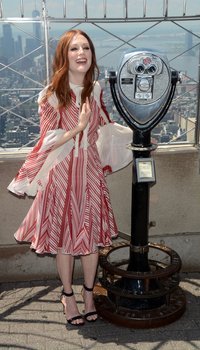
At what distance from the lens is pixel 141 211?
3.10 meters

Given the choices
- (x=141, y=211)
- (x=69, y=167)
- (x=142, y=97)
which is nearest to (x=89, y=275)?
(x=141, y=211)

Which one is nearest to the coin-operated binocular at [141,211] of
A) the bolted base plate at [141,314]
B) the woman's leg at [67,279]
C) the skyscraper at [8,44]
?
the bolted base plate at [141,314]

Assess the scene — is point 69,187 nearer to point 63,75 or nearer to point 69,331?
point 63,75

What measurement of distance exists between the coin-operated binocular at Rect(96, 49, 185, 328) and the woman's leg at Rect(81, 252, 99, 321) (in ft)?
0.19

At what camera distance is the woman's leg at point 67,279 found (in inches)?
123

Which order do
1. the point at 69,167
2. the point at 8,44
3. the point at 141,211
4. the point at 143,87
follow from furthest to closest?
the point at 8,44
the point at 141,211
the point at 69,167
the point at 143,87

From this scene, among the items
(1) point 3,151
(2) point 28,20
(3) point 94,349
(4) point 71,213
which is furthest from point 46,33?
(3) point 94,349

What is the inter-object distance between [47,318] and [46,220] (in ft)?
2.24

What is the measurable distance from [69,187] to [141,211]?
1.55ft

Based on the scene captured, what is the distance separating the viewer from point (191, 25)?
3.38m

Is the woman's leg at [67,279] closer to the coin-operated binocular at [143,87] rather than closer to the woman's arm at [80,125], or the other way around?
the woman's arm at [80,125]

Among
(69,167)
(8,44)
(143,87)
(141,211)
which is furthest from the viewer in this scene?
(8,44)

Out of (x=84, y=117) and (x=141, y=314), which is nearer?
(x=84, y=117)

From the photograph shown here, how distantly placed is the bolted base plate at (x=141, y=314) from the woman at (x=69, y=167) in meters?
0.34
